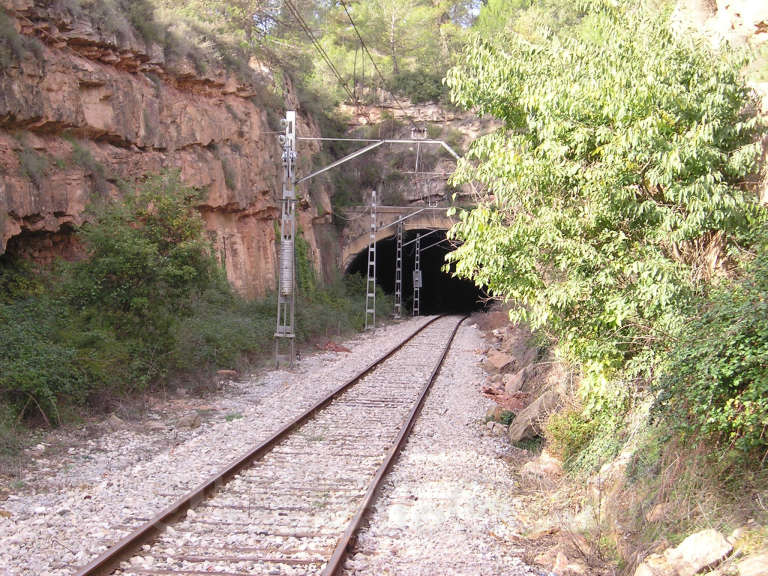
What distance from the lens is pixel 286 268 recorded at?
1816 cm

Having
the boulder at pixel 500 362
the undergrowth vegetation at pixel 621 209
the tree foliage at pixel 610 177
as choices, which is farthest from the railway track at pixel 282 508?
the boulder at pixel 500 362

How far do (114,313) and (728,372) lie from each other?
426 inches

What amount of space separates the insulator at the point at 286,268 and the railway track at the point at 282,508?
6.50 meters

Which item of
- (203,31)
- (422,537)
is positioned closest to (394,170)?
(203,31)

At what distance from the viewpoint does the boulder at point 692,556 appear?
4.76 m

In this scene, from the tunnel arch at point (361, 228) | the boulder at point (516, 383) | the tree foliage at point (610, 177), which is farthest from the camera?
the tunnel arch at point (361, 228)

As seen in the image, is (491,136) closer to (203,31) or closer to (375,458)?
(375,458)

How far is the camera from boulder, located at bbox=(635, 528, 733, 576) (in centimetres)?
476

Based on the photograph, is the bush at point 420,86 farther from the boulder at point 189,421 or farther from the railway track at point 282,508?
the boulder at point 189,421

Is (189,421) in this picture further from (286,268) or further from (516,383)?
(286,268)

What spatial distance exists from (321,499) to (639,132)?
504cm

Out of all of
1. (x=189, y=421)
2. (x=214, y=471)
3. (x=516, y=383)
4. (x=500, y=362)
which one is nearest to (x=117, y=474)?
(x=214, y=471)

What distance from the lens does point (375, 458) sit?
8.98 m

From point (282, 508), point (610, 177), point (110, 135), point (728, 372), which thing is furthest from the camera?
point (110, 135)
